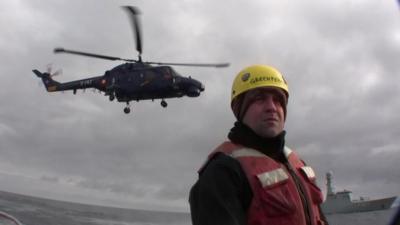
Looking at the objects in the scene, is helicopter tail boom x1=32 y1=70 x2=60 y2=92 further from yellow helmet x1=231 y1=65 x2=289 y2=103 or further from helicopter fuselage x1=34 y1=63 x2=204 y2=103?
yellow helmet x1=231 y1=65 x2=289 y2=103

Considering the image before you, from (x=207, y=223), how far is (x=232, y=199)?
20 centimetres

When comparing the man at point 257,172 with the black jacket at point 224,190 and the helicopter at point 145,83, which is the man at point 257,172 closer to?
the black jacket at point 224,190

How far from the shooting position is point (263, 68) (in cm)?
276

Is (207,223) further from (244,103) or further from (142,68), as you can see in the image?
(142,68)

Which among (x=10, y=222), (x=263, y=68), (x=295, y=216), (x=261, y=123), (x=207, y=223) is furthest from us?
(x=10, y=222)

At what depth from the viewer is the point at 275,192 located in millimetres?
2385

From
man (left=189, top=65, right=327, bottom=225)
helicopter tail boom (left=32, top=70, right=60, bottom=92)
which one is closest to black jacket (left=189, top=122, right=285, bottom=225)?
man (left=189, top=65, right=327, bottom=225)

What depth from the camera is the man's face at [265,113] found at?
257 cm

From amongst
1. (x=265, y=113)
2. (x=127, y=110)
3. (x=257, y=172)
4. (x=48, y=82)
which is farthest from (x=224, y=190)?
(x=48, y=82)

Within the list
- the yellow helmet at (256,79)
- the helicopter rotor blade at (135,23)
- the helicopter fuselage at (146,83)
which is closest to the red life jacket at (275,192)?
the yellow helmet at (256,79)

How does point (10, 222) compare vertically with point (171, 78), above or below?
below

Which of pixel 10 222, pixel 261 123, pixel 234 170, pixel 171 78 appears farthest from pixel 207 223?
pixel 171 78

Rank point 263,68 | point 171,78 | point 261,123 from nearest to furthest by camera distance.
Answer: point 261,123
point 263,68
point 171,78

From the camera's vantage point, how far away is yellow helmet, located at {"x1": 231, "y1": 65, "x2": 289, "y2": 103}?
2699 mm
